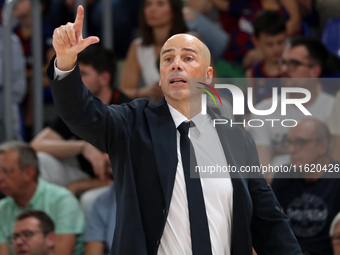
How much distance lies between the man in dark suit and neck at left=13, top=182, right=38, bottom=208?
1871 millimetres

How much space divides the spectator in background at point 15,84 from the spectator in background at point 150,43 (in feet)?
2.66

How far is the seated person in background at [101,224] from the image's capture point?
3.37m

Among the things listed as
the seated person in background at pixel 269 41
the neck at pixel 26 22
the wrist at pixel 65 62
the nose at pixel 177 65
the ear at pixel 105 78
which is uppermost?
the neck at pixel 26 22

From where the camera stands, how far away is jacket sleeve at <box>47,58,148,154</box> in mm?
1579

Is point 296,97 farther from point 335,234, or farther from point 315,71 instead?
point 315,71

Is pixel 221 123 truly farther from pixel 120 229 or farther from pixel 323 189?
pixel 323 189

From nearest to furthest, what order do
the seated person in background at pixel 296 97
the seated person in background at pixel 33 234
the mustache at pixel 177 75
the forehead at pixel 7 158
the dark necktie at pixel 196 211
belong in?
the dark necktie at pixel 196 211, the mustache at pixel 177 75, the seated person in background at pixel 296 97, the seated person in background at pixel 33 234, the forehead at pixel 7 158

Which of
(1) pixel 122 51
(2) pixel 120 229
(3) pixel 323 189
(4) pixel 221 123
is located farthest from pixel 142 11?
(2) pixel 120 229

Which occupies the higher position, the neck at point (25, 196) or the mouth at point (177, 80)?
the mouth at point (177, 80)

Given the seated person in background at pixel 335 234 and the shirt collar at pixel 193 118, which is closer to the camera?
the shirt collar at pixel 193 118

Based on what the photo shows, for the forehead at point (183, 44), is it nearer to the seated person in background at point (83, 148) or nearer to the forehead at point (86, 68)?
the seated person in background at point (83, 148)

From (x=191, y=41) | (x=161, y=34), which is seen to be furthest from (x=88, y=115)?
(x=161, y=34)

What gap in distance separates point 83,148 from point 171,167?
2.16 m

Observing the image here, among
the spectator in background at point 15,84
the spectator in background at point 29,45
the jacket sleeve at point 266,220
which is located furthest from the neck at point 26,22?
the jacket sleeve at point 266,220
